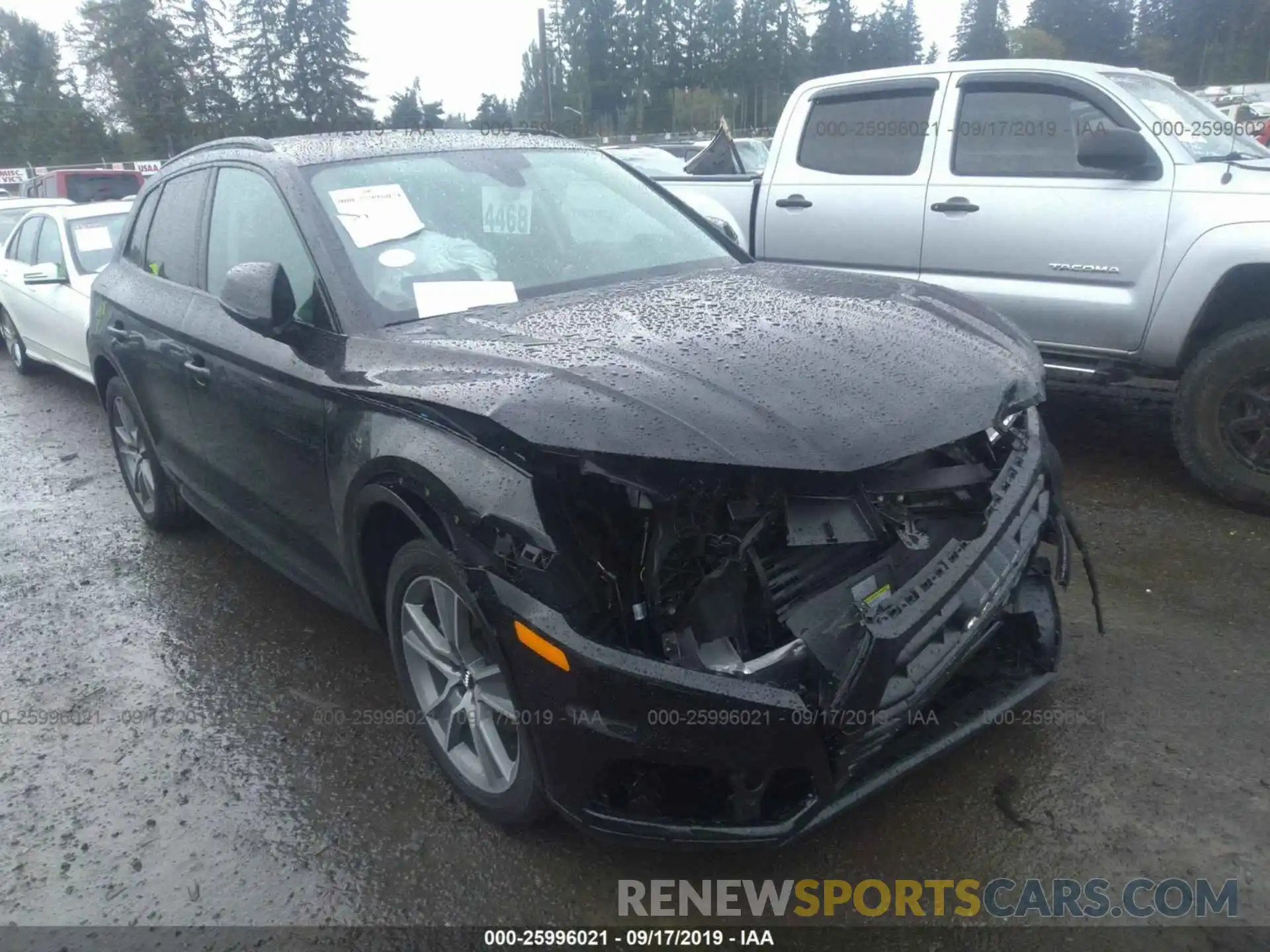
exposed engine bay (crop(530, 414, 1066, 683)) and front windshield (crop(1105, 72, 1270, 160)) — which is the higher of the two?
front windshield (crop(1105, 72, 1270, 160))

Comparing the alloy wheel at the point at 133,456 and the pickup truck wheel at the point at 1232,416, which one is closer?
the pickup truck wheel at the point at 1232,416

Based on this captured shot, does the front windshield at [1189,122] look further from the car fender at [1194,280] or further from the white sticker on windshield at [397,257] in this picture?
the white sticker on windshield at [397,257]

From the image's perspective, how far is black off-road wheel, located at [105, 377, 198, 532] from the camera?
4609 mm

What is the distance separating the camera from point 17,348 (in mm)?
8797

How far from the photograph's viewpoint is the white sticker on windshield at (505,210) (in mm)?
3367

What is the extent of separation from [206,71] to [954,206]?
47682mm

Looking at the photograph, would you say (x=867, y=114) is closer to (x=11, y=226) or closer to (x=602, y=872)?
(x=602, y=872)

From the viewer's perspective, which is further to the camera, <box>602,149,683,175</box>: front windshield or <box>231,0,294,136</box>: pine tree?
<box>231,0,294,136</box>: pine tree

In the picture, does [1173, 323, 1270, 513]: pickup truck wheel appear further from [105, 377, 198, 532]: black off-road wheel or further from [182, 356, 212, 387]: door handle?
[105, 377, 198, 532]: black off-road wheel

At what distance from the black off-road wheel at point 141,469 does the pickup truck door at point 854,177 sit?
367 centimetres

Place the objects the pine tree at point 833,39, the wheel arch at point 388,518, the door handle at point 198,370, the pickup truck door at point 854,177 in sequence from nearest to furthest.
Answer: the wheel arch at point 388,518 → the door handle at point 198,370 → the pickup truck door at point 854,177 → the pine tree at point 833,39

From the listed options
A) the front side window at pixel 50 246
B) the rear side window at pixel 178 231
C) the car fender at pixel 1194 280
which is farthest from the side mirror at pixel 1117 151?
the front side window at pixel 50 246

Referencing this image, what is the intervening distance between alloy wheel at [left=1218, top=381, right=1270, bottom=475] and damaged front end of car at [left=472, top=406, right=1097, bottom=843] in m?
2.62

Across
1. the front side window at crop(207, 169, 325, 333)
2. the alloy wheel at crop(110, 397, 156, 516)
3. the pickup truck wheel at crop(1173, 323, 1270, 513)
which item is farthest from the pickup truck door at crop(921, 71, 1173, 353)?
the alloy wheel at crop(110, 397, 156, 516)
